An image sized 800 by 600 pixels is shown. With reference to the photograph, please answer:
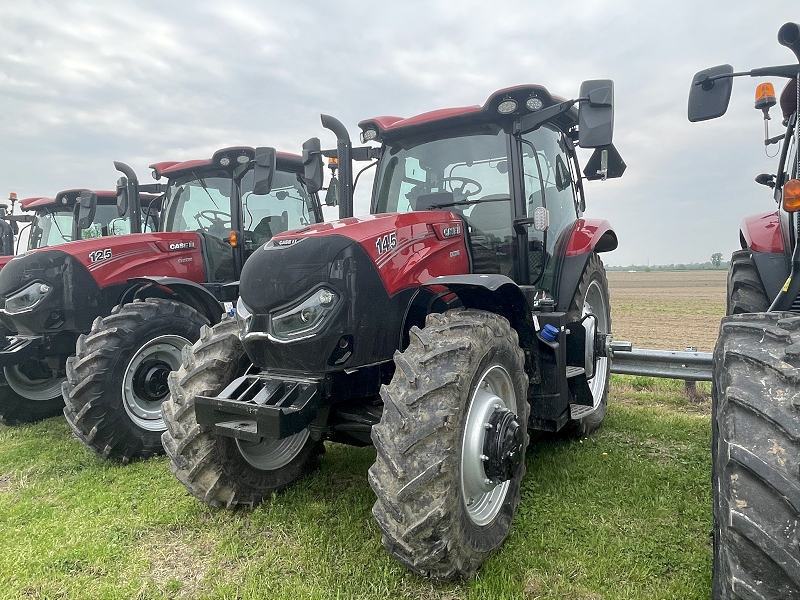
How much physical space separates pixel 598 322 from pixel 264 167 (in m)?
3.29

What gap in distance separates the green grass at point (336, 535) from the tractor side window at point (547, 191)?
58.6 inches

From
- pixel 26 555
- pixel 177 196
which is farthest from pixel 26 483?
pixel 177 196

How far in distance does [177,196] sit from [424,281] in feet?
13.5

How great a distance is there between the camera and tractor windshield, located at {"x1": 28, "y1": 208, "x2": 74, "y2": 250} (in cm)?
845

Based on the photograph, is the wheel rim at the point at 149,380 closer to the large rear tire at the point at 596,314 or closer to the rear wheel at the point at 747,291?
the large rear tire at the point at 596,314

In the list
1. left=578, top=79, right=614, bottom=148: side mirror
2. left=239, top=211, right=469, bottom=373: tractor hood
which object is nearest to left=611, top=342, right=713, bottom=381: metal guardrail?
left=578, top=79, right=614, bottom=148: side mirror

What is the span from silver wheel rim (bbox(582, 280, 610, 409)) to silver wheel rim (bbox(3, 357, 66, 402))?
5419 mm

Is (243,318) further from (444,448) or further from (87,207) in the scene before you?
(87,207)

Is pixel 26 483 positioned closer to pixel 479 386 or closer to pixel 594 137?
pixel 479 386

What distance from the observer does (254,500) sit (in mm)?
3406

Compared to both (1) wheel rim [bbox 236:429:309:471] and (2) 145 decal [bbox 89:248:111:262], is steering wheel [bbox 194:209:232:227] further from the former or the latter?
(1) wheel rim [bbox 236:429:309:471]

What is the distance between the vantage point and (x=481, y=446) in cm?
271

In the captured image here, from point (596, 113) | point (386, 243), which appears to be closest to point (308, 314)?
point (386, 243)

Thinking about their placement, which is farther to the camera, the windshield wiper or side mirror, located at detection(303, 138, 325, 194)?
side mirror, located at detection(303, 138, 325, 194)
